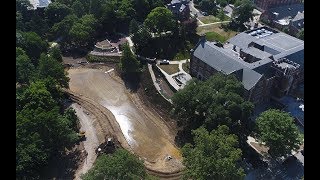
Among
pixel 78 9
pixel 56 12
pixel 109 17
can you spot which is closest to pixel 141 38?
pixel 109 17

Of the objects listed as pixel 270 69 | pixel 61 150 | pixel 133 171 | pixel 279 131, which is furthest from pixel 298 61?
pixel 61 150

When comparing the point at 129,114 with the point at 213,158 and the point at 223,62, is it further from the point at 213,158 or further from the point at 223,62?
the point at 213,158

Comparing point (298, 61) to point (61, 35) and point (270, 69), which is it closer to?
point (270, 69)

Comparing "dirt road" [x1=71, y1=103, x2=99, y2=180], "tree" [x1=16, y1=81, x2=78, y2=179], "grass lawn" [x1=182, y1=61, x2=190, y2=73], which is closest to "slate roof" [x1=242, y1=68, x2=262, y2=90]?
"grass lawn" [x1=182, y1=61, x2=190, y2=73]

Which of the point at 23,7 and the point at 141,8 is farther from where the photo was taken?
the point at 141,8

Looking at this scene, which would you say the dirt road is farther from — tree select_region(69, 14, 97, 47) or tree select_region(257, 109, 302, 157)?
tree select_region(257, 109, 302, 157)
